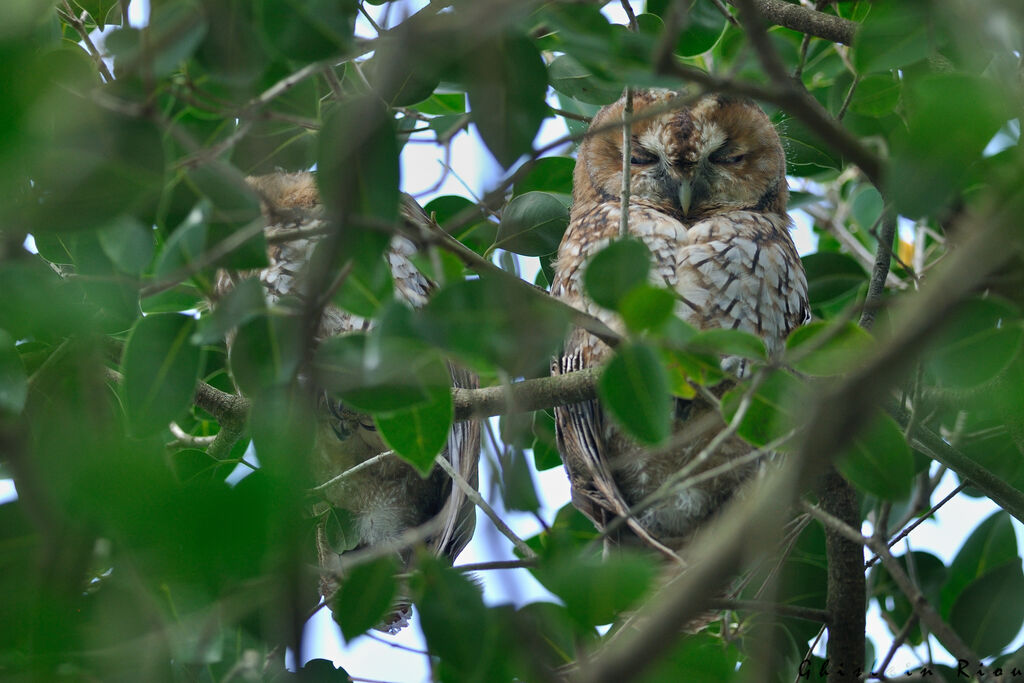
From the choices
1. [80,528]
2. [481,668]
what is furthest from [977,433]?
[80,528]

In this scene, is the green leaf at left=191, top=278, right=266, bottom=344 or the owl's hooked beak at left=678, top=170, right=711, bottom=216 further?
the owl's hooked beak at left=678, top=170, right=711, bottom=216

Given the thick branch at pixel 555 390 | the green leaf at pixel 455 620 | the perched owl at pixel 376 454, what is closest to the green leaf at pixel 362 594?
the green leaf at pixel 455 620

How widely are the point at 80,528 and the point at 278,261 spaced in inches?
72.8

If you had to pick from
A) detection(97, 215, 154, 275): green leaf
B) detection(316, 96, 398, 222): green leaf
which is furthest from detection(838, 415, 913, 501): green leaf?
detection(97, 215, 154, 275): green leaf

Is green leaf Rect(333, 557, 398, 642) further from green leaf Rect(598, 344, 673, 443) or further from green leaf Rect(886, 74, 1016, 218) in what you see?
green leaf Rect(886, 74, 1016, 218)

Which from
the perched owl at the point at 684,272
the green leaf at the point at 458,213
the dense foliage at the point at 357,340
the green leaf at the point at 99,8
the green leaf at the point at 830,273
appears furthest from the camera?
the green leaf at the point at 830,273

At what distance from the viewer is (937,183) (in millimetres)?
955

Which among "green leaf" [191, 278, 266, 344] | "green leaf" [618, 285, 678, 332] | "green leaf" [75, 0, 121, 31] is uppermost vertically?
"green leaf" [75, 0, 121, 31]

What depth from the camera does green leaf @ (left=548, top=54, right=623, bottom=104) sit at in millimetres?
2045

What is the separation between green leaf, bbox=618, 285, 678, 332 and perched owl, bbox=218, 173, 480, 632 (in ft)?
4.90

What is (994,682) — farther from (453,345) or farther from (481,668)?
(453,345)

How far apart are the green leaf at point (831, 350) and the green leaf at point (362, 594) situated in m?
0.54

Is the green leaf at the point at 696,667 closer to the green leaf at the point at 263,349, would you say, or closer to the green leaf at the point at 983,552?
the green leaf at the point at 263,349

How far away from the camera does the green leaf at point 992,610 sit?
2.11 metres
